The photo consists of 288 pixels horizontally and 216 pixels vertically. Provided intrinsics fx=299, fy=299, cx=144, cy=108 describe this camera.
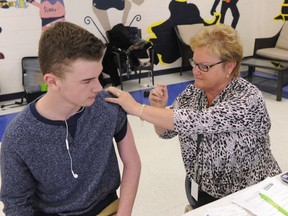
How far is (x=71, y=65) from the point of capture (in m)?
0.94

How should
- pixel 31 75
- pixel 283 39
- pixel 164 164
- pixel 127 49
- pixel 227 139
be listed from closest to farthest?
pixel 227 139 < pixel 164 164 < pixel 31 75 < pixel 127 49 < pixel 283 39

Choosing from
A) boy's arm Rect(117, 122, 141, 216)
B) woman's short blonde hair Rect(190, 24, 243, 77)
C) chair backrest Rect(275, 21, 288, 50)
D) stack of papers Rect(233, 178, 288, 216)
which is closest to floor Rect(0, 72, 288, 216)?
boy's arm Rect(117, 122, 141, 216)

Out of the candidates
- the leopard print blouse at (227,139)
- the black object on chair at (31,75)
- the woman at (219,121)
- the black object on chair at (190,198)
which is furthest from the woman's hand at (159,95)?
the black object on chair at (31,75)

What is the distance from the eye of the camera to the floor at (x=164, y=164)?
215cm

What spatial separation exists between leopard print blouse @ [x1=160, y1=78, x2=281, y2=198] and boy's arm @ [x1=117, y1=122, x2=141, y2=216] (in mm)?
208

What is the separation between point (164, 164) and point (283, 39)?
4.02 meters

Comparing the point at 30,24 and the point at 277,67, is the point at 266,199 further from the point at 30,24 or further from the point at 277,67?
the point at 30,24

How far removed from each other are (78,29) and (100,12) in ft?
12.8

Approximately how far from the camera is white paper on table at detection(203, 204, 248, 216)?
38.7 inches

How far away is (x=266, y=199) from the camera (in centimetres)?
103

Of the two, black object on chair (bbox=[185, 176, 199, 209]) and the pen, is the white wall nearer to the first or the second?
black object on chair (bbox=[185, 176, 199, 209])

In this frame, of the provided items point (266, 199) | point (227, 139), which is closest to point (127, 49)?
point (227, 139)

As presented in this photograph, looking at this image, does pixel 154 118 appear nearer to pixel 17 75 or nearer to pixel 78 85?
pixel 78 85

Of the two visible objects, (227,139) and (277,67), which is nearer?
(227,139)
